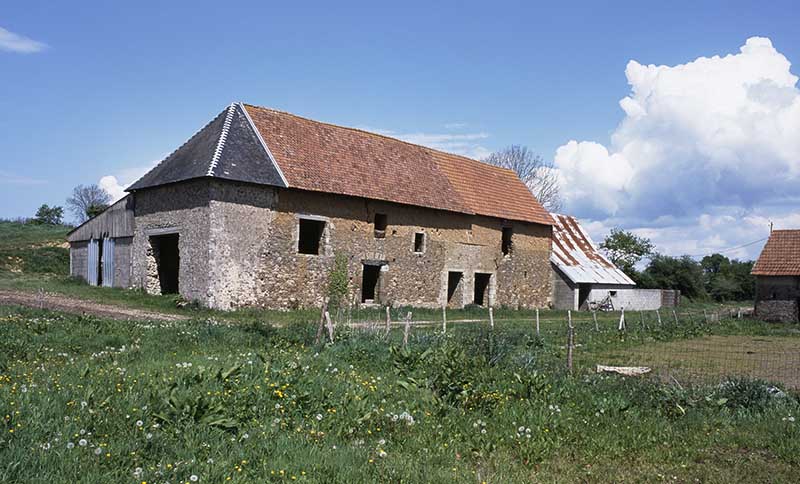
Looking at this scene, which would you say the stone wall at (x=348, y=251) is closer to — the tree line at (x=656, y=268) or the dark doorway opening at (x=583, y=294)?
the dark doorway opening at (x=583, y=294)

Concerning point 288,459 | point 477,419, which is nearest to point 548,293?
point 477,419

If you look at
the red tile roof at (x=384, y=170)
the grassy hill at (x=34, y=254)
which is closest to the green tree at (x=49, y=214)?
the grassy hill at (x=34, y=254)

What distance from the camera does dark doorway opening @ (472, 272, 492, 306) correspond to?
3073 centimetres

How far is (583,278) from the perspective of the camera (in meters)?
34.2

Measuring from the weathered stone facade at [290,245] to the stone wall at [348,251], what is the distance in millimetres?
33

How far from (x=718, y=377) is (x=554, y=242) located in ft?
84.7

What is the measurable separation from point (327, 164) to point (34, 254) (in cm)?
1984

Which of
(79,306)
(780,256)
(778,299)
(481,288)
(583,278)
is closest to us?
(79,306)

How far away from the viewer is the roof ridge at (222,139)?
21.2m

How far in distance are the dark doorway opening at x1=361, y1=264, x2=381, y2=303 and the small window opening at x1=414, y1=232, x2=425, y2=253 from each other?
200 centimetres

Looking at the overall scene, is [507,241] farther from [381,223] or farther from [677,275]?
[677,275]

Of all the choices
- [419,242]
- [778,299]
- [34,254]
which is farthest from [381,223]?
[34,254]

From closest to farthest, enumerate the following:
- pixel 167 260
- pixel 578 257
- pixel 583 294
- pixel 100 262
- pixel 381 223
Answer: pixel 167 260
pixel 381 223
pixel 100 262
pixel 583 294
pixel 578 257

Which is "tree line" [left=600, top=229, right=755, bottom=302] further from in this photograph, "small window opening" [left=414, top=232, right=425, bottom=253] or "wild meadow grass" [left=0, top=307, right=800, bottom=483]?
"wild meadow grass" [left=0, top=307, right=800, bottom=483]
